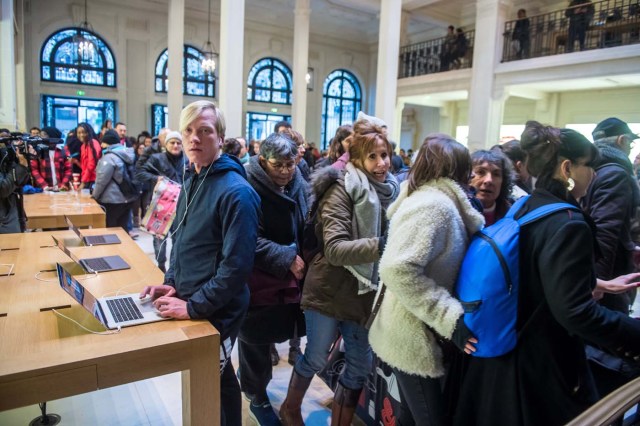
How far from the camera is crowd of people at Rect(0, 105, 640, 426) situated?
126 centimetres

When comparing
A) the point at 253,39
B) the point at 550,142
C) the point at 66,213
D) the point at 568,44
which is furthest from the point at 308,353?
the point at 253,39

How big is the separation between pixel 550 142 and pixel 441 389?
936 millimetres

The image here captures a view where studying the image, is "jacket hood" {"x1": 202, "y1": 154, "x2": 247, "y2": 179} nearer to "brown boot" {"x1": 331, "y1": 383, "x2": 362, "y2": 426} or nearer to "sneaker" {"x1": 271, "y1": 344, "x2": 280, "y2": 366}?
"brown boot" {"x1": 331, "y1": 383, "x2": 362, "y2": 426}

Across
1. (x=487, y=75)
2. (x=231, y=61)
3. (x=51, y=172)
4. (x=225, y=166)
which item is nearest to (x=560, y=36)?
(x=487, y=75)

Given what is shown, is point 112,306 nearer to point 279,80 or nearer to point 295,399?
point 295,399

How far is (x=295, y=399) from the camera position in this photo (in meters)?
2.12

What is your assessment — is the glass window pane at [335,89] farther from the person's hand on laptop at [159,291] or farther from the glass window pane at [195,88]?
the person's hand on laptop at [159,291]

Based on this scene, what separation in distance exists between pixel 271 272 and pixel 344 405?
720mm

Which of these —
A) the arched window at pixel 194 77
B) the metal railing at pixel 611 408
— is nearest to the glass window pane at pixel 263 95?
the arched window at pixel 194 77

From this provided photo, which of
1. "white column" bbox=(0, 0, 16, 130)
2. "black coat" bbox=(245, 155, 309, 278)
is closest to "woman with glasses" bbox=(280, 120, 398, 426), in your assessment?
"black coat" bbox=(245, 155, 309, 278)

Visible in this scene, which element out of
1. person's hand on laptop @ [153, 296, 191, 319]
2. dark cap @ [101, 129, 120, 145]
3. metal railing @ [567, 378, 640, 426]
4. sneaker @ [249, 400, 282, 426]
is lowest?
sneaker @ [249, 400, 282, 426]

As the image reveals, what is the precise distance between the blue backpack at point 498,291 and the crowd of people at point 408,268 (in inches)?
1.3

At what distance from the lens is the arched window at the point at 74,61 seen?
12484mm

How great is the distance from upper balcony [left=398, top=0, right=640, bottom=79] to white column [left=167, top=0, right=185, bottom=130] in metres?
6.71
